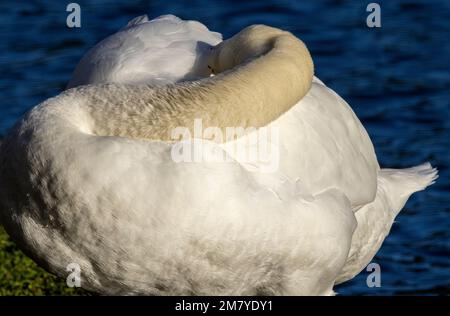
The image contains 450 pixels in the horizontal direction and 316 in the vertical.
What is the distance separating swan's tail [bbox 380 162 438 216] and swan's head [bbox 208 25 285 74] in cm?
136

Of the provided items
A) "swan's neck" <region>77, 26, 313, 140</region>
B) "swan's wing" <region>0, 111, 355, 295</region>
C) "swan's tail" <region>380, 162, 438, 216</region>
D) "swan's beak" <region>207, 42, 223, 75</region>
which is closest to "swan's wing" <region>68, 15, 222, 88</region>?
"swan's beak" <region>207, 42, 223, 75</region>

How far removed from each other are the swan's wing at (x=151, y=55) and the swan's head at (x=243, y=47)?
11 centimetres

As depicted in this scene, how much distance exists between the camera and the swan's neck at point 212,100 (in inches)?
161

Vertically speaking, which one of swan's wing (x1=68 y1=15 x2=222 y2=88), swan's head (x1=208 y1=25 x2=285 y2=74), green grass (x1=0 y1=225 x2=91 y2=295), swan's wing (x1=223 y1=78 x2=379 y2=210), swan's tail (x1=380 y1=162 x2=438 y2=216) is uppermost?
swan's head (x1=208 y1=25 x2=285 y2=74)

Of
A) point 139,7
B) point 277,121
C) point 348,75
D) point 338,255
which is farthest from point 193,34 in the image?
point 139,7

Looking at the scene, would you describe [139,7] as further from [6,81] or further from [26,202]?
[26,202]

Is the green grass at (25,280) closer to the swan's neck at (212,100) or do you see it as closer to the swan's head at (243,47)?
the swan's head at (243,47)

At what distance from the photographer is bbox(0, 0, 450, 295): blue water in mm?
8375

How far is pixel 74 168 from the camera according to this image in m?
3.90

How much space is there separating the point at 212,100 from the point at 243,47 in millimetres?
625

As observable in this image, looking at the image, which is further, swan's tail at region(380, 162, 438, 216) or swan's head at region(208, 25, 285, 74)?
swan's tail at region(380, 162, 438, 216)

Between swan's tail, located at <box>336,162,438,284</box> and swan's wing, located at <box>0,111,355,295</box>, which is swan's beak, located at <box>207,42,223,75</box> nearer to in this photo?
swan's wing, located at <box>0,111,355,295</box>

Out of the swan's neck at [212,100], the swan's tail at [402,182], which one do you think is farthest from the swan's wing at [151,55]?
the swan's tail at [402,182]
